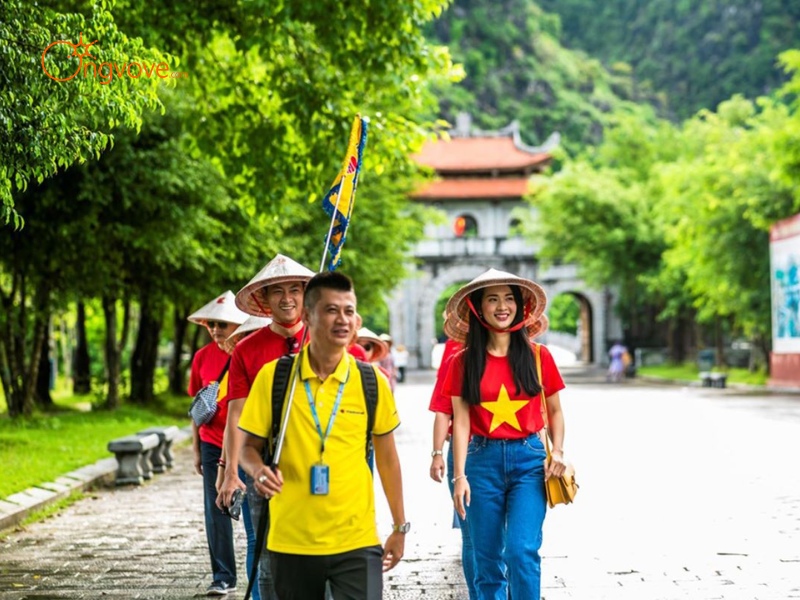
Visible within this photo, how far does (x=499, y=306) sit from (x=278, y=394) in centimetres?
178

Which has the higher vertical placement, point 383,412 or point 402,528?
point 383,412

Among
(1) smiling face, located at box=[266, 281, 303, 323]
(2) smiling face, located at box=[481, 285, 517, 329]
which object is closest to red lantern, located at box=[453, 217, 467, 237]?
(1) smiling face, located at box=[266, 281, 303, 323]

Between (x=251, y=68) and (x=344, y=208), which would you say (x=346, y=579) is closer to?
(x=344, y=208)

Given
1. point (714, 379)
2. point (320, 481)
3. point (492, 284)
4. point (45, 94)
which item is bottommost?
point (714, 379)

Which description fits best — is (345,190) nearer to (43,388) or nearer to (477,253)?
(43,388)

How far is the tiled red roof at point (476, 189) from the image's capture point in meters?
65.9

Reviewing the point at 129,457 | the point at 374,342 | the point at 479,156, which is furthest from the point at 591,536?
the point at 479,156

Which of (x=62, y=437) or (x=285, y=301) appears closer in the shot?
(x=285, y=301)

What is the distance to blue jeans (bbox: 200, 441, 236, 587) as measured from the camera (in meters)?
7.44

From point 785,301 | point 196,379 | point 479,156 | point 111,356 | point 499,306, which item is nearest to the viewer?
point 499,306

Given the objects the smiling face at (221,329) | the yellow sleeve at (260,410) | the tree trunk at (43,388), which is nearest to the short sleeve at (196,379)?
the smiling face at (221,329)

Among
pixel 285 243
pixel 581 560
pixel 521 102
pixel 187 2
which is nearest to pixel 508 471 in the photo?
pixel 581 560

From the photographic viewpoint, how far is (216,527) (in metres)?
7.46

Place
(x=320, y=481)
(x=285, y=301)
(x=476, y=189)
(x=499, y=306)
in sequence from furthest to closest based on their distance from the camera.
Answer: (x=476, y=189) < (x=285, y=301) < (x=499, y=306) < (x=320, y=481)
